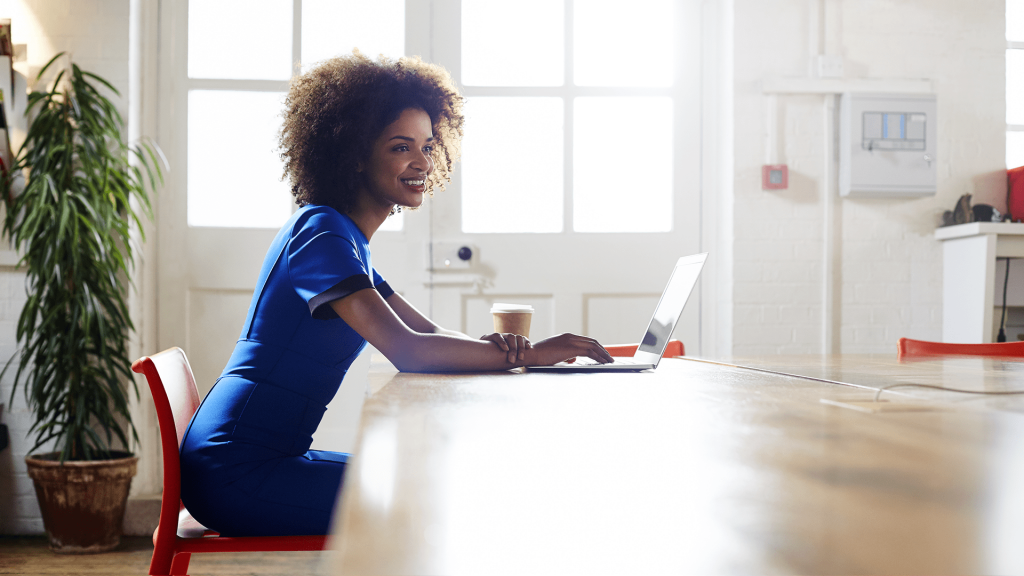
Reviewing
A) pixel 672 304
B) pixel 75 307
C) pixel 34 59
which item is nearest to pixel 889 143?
pixel 672 304

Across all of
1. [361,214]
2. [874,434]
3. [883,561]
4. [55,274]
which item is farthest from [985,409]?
[55,274]

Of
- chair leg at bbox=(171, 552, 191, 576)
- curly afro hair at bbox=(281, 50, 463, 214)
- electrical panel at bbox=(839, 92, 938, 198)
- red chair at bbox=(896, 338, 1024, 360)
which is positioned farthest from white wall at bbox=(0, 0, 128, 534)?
electrical panel at bbox=(839, 92, 938, 198)

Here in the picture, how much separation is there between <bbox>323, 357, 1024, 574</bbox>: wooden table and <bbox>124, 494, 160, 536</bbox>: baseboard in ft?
8.38

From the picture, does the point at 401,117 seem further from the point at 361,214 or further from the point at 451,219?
the point at 451,219

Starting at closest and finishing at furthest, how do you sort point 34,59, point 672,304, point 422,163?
1. point 672,304
2. point 422,163
3. point 34,59

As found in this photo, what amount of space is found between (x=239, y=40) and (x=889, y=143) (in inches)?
111

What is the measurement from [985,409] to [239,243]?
280 centimetres

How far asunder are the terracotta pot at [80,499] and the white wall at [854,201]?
246cm

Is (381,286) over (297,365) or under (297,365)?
over

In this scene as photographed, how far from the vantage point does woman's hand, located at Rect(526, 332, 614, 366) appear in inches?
42.8

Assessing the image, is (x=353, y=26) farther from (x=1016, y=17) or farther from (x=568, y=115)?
(x=1016, y=17)

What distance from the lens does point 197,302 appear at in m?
2.90

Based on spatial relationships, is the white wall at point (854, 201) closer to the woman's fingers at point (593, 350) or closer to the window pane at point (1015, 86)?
the window pane at point (1015, 86)

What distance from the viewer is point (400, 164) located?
1397 mm
